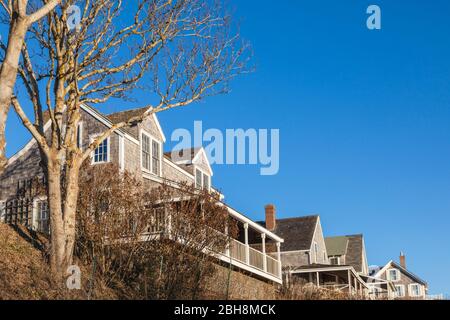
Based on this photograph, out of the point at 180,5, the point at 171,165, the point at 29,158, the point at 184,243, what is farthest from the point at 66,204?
the point at 171,165

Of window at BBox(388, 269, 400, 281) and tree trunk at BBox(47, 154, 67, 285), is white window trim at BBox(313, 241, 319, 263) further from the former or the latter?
tree trunk at BBox(47, 154, 67, 285)

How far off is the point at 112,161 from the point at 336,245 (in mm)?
31563

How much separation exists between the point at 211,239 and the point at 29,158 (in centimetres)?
1122

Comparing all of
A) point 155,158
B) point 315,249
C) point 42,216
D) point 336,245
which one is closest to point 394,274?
point 336,245

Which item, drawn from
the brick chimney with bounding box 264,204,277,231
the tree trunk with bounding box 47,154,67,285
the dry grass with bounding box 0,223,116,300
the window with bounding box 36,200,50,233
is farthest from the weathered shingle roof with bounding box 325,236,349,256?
the tree trunk with bounding box 47,154,67,285

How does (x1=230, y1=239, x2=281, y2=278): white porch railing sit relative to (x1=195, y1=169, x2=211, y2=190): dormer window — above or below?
below

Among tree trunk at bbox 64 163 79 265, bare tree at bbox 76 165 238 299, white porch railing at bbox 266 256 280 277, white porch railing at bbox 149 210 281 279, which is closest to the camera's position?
tree trunk at bbox 64 163 79 265

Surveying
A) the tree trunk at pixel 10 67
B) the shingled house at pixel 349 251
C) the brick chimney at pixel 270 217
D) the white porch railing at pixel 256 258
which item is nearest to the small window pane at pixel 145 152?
the white porch railing at pixel 256 258

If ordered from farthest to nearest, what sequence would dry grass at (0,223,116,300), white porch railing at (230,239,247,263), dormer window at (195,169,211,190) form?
dormer window at (195,169,211,190), white porch railing at (230,239,247,263), dry grass at (0,223,116,300)

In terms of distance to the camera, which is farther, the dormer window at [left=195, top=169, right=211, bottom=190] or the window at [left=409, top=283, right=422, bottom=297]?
the window at [left=409, top=283, right=422, bottom=297]

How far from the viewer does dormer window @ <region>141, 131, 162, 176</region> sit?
28.5m

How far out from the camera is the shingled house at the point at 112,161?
85.8ft
